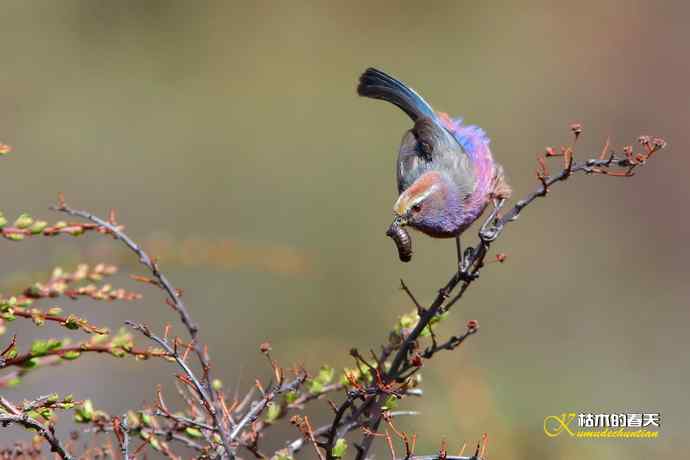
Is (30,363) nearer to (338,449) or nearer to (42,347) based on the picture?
(42,347)

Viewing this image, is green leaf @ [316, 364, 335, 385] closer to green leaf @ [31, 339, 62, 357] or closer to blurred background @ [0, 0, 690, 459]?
green leaf @ [31, 339, 62, 357]

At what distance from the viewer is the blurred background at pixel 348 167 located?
7469 mm

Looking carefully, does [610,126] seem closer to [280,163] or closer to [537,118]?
[537,118]

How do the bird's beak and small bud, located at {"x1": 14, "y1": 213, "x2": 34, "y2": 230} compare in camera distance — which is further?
the bird's beak

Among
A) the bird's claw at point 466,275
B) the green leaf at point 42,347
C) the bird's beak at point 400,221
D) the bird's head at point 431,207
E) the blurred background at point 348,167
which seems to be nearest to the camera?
the green leaf at point 42,347

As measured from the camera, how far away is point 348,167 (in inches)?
398

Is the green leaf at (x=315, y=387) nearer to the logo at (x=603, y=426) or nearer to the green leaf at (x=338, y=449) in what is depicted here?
Result: the green leaf at (x=338, y=449)

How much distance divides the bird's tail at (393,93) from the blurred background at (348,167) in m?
0.81

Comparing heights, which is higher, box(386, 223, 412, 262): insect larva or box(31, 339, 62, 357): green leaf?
box(386, 223, 412, 262): insect larva

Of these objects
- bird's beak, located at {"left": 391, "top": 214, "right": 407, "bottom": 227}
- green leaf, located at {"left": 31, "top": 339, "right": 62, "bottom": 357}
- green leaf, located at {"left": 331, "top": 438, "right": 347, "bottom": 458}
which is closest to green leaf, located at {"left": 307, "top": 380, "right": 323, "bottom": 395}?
green leaf, located at {"left": 331, "top": 438, "right": 347, "bottom": 458}

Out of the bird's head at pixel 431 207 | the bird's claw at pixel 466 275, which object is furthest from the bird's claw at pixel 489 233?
the bird's head at pixel 431 207

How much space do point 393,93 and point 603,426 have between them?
1.53 m

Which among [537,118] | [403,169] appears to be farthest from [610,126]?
[403,169]

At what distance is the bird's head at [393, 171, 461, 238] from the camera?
3404 millimetres
